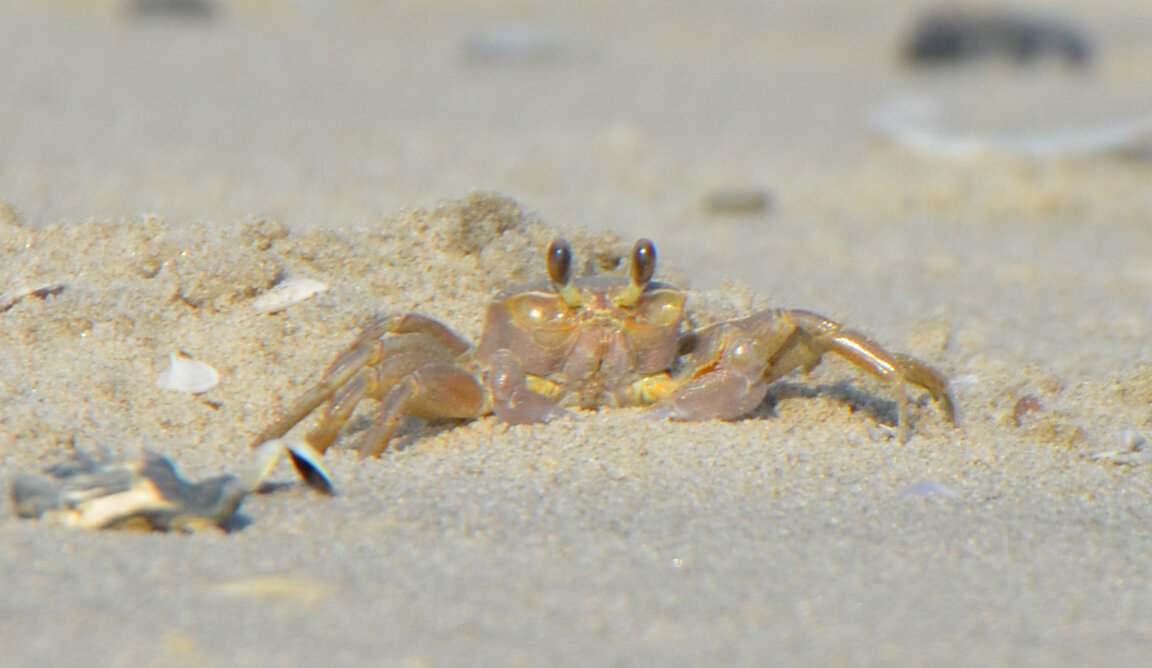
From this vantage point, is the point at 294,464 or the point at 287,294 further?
the point at 287,294

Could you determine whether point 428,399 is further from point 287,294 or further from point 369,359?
point 287,294

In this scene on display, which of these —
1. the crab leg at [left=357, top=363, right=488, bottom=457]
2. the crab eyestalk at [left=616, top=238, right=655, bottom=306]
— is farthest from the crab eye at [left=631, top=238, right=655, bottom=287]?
the crab leg at [left=357, top=363, right=488, bottom=457]

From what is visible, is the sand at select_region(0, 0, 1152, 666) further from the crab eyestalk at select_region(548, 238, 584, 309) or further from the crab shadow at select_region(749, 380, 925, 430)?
the crab eyestalk at select_region(548, 238, 584, 309)

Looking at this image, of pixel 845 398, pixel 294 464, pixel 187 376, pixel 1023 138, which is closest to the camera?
pixel 294 464

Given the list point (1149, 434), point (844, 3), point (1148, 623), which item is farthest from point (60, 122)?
point (844, 3)

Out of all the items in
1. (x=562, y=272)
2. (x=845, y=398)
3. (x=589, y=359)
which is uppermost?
(x=562, y=272)

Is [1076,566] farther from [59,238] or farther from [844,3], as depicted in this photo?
[844,3]

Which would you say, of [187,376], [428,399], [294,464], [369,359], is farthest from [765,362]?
[187,376]

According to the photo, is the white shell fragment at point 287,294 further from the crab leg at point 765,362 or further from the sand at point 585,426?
the crab leg at point 765,362

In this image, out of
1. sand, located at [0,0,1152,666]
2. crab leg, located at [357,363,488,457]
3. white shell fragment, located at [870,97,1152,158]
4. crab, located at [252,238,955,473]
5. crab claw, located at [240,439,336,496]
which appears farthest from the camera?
white shell fragment, located at [870,97,1152,158]
